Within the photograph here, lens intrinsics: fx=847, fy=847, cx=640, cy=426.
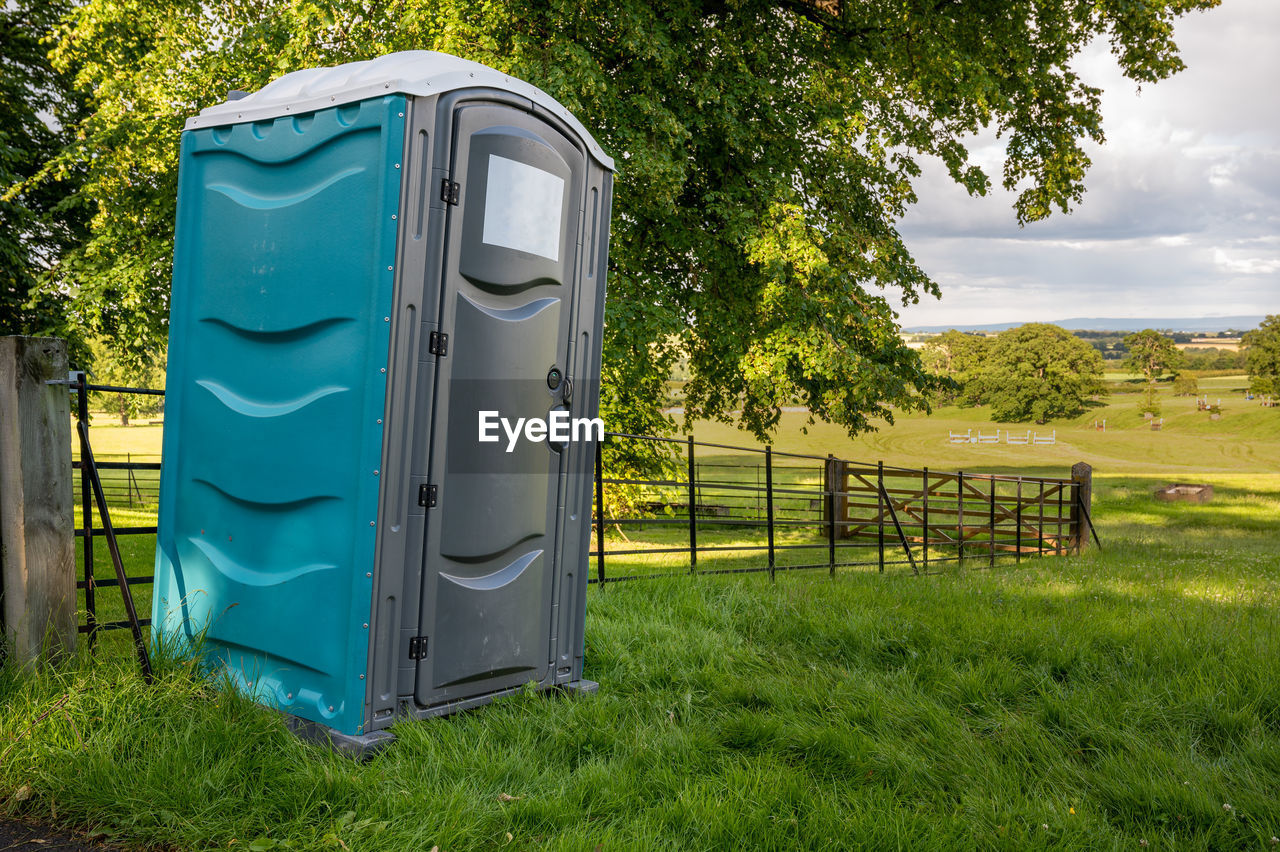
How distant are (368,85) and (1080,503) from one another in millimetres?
14862

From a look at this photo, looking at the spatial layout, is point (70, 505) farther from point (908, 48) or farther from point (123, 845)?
point (908, 48)

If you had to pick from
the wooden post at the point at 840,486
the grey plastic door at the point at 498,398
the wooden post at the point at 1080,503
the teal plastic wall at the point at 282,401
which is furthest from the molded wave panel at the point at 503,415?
the wooden post at the point at 1080,503

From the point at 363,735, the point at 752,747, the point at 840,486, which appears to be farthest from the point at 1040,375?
the point at 363,735

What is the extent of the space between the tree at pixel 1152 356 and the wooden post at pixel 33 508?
74.5 metres

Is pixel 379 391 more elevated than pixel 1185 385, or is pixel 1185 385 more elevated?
pixel 1185 385

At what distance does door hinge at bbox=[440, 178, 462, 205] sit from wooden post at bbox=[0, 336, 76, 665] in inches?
63.6

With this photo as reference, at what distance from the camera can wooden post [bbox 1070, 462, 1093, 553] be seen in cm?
1488

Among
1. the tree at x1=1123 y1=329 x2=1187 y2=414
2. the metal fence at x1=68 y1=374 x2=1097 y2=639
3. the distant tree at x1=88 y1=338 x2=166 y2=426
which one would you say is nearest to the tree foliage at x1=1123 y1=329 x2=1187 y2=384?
the tree at x1=1123 y1=329 x2=1187 y2=414

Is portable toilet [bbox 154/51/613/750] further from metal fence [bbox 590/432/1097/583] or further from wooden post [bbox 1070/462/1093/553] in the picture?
wooden post [bbox 1070/462/1093/553]

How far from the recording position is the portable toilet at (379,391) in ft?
10.1

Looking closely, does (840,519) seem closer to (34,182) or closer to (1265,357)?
(34,182)

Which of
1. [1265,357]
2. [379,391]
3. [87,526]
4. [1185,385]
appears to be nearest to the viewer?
[379,391]

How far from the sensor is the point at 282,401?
10.9 ft

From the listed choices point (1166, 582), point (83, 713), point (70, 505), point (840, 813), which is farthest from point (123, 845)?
point (1166, 582)
